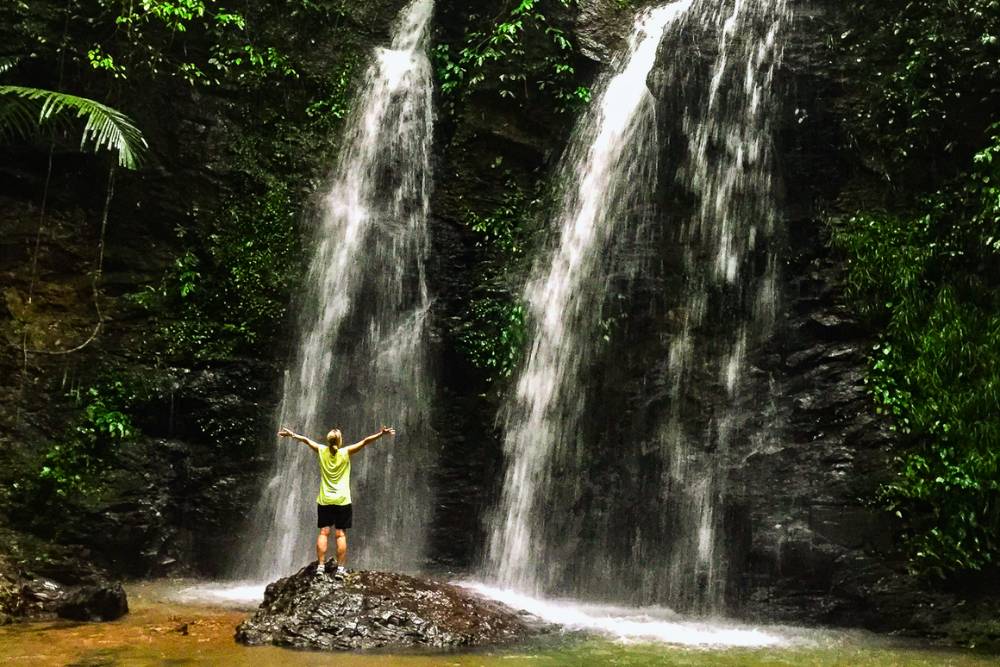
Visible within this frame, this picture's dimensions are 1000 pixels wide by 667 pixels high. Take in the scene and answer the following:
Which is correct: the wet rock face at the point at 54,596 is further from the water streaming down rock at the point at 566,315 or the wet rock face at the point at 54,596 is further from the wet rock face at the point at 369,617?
the water streaming down rock at the point at 566,315

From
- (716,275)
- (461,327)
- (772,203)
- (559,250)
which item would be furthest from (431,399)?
(772,203)

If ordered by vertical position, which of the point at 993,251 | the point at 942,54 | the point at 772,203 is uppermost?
the point at 942,54

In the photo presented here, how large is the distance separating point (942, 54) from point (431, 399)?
27.9 feet

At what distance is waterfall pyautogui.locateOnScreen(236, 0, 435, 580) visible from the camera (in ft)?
38.5

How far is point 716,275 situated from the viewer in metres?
11.0

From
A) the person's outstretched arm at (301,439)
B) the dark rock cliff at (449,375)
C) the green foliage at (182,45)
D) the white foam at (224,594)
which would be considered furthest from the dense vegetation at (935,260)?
the green foliage at (182,45)

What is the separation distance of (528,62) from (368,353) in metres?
5.62

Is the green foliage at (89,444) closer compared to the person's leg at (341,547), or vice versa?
the person's leg at (341,547)

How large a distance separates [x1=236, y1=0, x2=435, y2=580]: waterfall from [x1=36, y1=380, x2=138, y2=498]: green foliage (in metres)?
2.16

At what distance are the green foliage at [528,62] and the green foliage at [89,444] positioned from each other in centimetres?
748

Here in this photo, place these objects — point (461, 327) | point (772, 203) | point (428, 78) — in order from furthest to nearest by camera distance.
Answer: point (428, 78) → point (461, 327) → point (772, 203)

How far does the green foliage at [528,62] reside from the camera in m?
13.6

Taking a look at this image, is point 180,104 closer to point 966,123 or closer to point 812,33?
point 812,33

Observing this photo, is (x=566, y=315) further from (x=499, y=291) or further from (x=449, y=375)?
(x=449, y=375)
